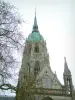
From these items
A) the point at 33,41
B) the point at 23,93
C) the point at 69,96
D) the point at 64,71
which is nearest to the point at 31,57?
the point at 33,41

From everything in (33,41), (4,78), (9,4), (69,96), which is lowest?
(69,96)

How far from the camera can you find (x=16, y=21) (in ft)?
38.2

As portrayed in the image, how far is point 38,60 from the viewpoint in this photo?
137 ft

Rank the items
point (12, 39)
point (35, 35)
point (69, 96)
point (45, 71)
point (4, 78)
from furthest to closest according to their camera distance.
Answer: point (35, 35)
point (45, 71)
point (69, 96)
point (12, 39)
point (4, 78)

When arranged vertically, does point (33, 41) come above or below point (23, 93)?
above

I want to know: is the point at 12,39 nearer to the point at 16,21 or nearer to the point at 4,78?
the point at 16,21

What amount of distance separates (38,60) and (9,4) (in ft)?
101

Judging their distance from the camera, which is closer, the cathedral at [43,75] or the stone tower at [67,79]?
the cathedral at [43,75]

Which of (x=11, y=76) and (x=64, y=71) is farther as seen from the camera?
(x=64, y=71)

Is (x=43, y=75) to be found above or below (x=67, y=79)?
above

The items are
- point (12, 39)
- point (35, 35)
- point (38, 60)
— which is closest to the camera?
point (12, 39)

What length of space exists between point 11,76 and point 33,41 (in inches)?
1401

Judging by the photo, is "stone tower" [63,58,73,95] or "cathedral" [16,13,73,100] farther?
"stone tower" [63,58,73,95]

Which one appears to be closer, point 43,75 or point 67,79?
point 67,79
